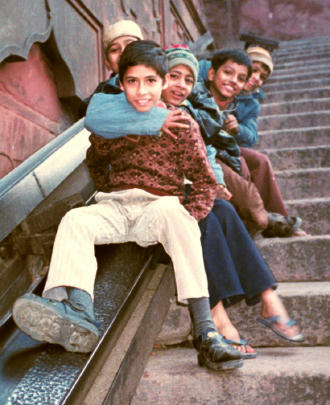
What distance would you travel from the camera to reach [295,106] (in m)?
3.84

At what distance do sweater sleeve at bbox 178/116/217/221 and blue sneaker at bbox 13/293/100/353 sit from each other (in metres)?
0.62

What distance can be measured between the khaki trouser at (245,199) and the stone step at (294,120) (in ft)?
5.25

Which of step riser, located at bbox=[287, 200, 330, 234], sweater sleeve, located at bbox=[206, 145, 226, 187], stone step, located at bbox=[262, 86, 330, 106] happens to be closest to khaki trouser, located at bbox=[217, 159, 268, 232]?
sweater sleeve, located at bbox=[206, 145, 226, 187]

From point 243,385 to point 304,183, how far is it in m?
1.53

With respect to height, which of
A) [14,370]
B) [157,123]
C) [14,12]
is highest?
[14,12]

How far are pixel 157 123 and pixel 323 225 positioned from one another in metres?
1.21

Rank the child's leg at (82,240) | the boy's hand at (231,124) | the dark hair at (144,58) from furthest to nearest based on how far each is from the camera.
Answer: the boy's hand at (231,124) < the dark hair at (144,58) < the child's leg at (82,240)

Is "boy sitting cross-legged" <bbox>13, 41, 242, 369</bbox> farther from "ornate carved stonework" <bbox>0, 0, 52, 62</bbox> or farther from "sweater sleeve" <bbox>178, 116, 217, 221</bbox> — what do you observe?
"ornate carved stonework" <bbox>0, 0, 52, 62</bbox>

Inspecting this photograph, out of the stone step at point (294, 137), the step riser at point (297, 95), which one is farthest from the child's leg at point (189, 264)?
the step riser at point (297, 95)

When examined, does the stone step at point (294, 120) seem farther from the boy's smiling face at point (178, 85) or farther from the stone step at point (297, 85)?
the boy's smiling face at point (178, 85)

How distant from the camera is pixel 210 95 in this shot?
2.22 meters

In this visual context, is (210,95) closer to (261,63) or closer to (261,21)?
(261,63)

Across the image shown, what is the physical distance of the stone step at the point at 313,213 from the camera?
7.55ft

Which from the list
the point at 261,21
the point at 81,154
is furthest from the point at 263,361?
the point at 261,21
